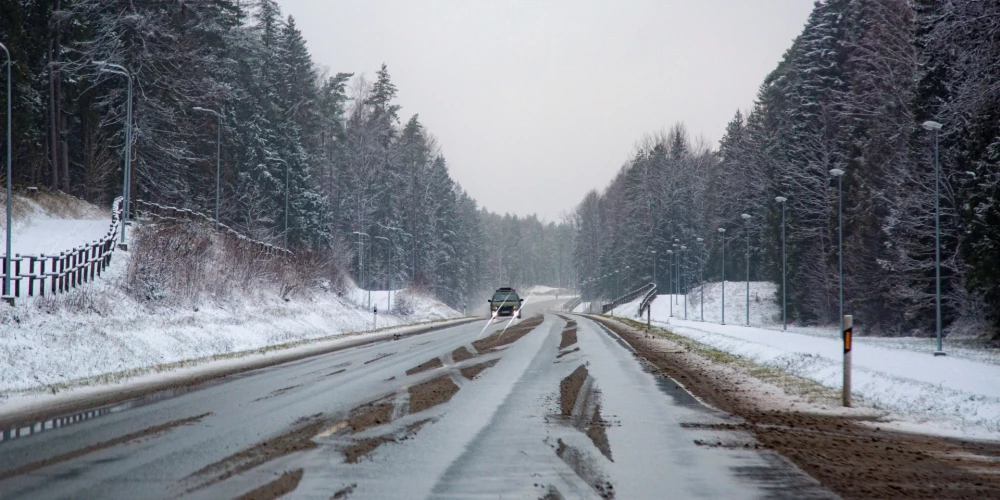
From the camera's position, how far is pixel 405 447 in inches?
302

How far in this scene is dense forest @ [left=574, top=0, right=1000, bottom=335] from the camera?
24.0 meters

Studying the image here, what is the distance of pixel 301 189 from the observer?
222 feet

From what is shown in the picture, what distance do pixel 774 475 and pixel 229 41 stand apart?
60.7 meters

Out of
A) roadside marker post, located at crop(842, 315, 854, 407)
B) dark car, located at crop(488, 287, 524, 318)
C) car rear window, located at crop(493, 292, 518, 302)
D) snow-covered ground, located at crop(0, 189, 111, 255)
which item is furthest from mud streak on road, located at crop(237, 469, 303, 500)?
car rear window, located at crop(493, 292, 518, 302)

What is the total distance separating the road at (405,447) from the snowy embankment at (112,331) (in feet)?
12.1

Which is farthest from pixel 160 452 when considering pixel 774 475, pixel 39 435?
Result: pixel 774 475

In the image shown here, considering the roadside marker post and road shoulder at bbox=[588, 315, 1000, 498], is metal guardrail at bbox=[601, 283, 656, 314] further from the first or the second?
the roadside marker post

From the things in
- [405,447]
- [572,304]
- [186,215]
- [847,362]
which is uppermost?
[186,215]

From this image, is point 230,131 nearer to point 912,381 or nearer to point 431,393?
point 431,393

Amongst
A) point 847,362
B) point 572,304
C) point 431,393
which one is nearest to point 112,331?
point 431,393

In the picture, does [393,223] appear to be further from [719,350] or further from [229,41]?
[719,350]

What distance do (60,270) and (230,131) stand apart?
3868 centimetres

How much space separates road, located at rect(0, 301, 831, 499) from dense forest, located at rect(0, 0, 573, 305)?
27.2m

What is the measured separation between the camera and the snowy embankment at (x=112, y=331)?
47.7 ft
